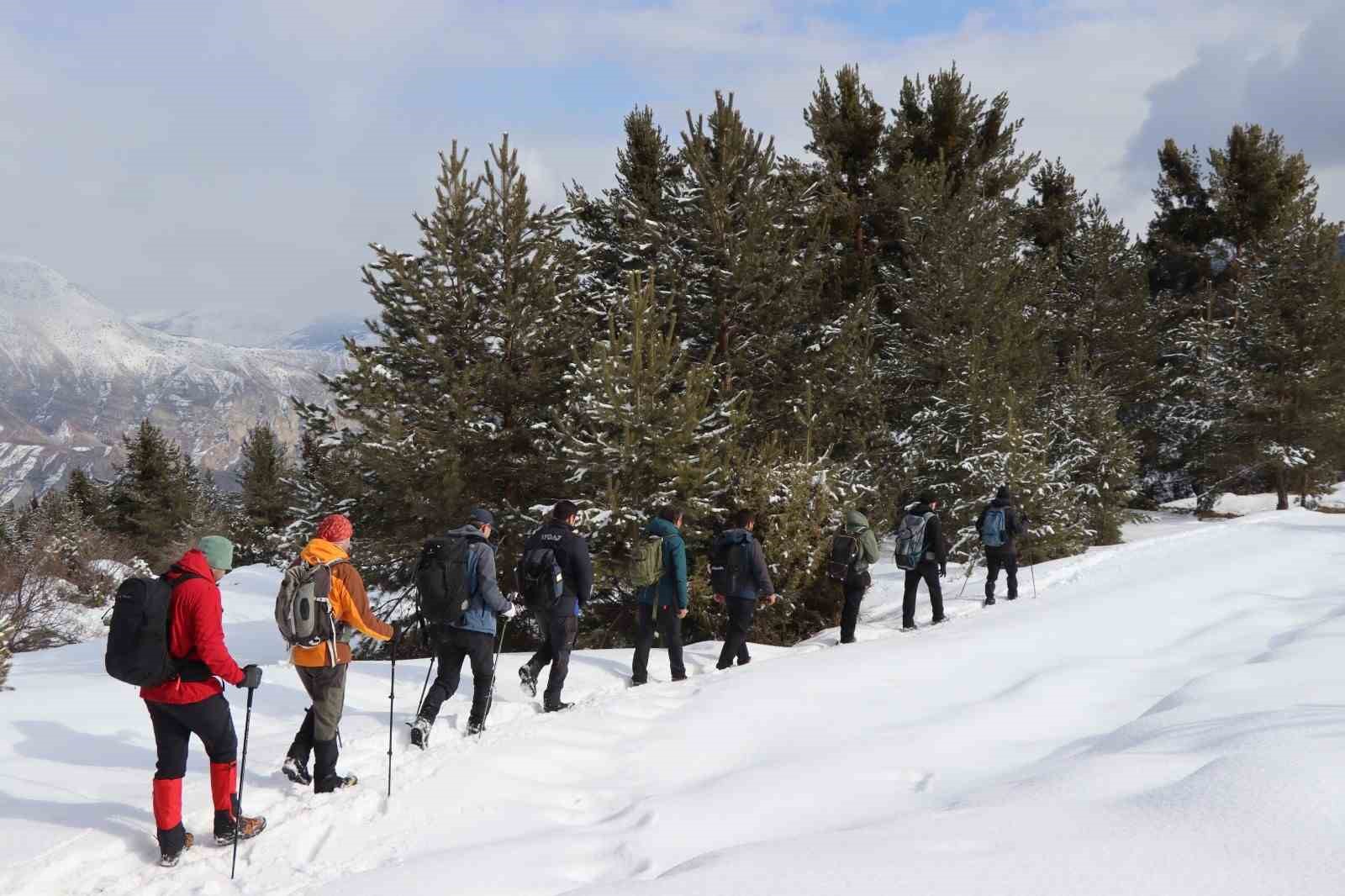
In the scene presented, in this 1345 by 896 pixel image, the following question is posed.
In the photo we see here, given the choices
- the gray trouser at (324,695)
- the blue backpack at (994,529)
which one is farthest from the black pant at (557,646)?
the blue backpack at (994,529)

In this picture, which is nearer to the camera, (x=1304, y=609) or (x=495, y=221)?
(x=1304, y=609)

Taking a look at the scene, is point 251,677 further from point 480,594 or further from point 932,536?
point 932,536

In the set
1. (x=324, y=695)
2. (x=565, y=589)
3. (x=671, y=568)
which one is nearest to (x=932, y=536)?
(x=671, y=568)

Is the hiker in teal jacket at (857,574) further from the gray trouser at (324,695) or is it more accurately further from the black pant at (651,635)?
the gray trouser at (324,695)

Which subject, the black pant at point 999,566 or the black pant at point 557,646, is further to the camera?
the black pant at point 999,566

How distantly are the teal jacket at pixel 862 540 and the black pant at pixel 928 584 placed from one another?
1.23 m

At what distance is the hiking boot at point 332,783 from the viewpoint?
607 centimetres

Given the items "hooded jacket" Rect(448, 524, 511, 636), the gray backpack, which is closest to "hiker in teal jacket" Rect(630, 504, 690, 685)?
"hooded jacket" Rect(448, 524, 511, 636)

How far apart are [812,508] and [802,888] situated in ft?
34.5

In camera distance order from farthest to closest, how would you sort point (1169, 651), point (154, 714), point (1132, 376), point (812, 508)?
point (1132, 376) < point (812, 508) < point (1169, 651) < point (154, 714)

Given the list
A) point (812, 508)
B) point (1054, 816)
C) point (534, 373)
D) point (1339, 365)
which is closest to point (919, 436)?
point (812, 508)

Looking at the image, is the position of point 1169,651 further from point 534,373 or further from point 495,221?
point 495,221

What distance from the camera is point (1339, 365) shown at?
27531mm

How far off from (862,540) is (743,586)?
7.15ft
